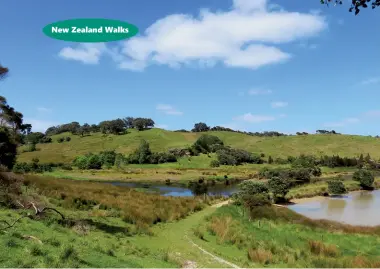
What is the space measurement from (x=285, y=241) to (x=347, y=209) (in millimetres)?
29899

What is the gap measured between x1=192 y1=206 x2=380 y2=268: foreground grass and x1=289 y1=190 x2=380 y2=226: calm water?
10300mm

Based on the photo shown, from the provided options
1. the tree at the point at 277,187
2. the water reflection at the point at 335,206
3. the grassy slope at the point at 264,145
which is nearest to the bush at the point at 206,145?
the grassy slope at the point at 264,145

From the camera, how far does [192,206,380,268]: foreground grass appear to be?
801 inches

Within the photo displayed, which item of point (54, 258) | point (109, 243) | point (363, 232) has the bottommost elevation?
point (363, 232)

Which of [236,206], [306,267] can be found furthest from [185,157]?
[306,267]

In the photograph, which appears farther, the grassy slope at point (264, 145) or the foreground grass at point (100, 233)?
the grassy slope at point (264, 145)

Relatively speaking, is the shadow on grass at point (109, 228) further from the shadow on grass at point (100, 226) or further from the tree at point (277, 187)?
the tree at point (277, 187)

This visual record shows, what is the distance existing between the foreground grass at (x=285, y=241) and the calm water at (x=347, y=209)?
1030cm

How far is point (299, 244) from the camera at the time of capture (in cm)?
2481

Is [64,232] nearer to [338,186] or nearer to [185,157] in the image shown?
[338,186]

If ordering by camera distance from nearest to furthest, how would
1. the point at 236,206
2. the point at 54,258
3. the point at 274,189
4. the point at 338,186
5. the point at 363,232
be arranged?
the point at 54,258, the point at 363,232, the point at 236,206, the point at 274,189, the point at 338,186

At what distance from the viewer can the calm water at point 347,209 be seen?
4309 centimetres

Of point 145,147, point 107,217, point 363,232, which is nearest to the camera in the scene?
point 107,217

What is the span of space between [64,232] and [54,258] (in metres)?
6.20
